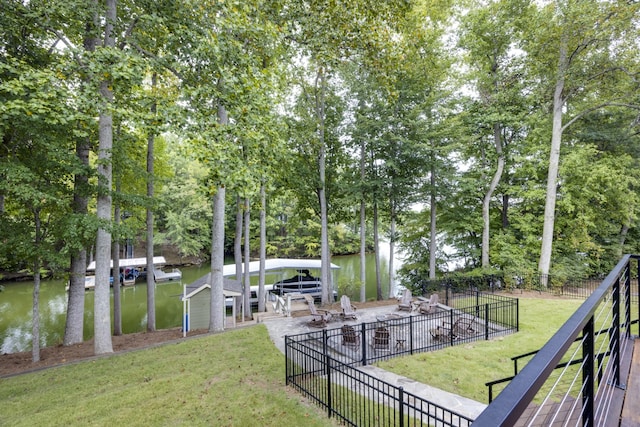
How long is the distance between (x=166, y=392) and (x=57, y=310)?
17.9m

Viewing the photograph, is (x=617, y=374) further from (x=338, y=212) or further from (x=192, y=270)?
(x=192, y=270)

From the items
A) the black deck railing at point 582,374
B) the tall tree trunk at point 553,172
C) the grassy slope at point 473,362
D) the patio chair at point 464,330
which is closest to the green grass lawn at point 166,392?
the grassy slope at point 473,362

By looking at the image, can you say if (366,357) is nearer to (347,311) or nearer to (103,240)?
(347,311)

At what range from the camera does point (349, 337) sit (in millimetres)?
8664

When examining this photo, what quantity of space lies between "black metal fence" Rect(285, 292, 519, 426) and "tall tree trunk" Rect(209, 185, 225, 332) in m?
3.23

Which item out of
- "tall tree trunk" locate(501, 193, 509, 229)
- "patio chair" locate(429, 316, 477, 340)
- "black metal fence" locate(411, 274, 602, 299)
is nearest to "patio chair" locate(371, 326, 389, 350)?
"patio chair" locate(429, 316, 477, 340)

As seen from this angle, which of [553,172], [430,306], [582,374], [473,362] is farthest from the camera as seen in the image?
[553,172]

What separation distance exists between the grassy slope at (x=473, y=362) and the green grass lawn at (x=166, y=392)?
8.88ft

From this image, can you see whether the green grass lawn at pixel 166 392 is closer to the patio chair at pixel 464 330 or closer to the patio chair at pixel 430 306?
the patio chair at pixel 464 330

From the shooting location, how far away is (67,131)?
28.6 feet

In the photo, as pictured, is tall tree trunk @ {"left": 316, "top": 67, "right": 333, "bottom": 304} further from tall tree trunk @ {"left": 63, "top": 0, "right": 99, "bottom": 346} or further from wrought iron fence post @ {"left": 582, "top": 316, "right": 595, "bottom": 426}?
wrought iron fence post @ {"left": 582, "top": 316, "right": 595, "bottom": 426}

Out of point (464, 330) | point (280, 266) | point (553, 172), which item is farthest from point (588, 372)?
point (280, 266)

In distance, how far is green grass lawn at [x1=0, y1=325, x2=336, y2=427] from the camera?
5301 millimetres

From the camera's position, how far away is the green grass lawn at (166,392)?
5.30m
